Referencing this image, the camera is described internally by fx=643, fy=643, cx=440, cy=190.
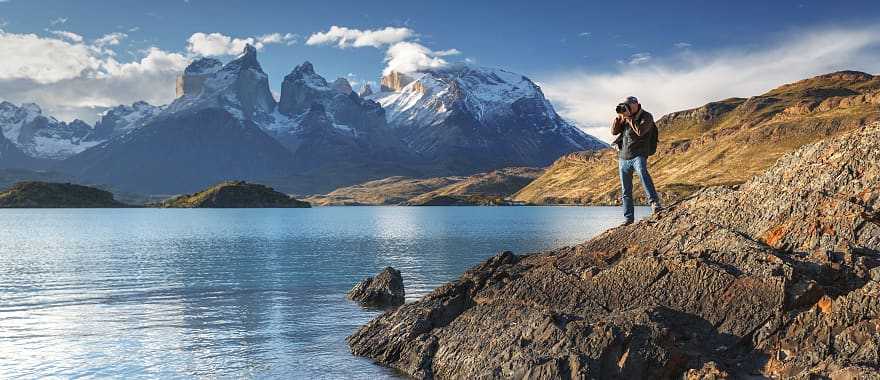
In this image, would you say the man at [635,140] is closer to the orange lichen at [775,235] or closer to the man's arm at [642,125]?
the man's arm at [642,125]

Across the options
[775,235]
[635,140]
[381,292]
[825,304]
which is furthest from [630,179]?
[381,292]

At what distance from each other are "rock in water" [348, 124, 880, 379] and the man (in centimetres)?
252

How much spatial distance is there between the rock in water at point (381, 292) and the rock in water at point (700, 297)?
56.2 ft

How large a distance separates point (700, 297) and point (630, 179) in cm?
608

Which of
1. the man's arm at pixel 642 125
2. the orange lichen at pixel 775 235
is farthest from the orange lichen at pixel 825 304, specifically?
the man's arm at pixel 642 125

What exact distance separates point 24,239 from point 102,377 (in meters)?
121

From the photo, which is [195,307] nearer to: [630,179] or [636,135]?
[630,179]

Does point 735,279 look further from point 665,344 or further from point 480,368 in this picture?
point 480,368

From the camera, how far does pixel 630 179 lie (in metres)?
27.3

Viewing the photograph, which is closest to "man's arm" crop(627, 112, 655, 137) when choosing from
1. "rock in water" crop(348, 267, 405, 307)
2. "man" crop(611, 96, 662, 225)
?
"man" crop(611, 96, 662, 225)

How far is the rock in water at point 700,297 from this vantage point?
68.7 feet

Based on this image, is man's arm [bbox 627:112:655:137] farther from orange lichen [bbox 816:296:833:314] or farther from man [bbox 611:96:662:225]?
orange lichen [bbox 816:296:833:314]

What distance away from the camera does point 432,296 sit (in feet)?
98.7

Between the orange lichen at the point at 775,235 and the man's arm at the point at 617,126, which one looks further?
the man's arm at the point at 617,126
